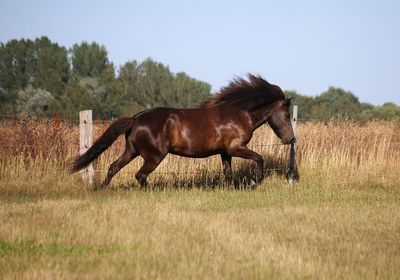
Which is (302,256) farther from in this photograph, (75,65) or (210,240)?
(75,65)

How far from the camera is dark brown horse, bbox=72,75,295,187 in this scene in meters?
10.0

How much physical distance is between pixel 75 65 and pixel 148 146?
60318mm

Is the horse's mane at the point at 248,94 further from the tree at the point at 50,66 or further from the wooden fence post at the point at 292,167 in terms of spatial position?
the tree at the point at 50,66

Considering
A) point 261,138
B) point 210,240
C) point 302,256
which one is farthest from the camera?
point 261,138

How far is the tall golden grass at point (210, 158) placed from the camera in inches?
476

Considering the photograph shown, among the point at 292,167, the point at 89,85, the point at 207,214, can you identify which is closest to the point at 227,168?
the point at 292,167

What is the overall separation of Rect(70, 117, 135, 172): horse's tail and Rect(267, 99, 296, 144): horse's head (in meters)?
3.30

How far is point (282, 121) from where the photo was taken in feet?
37.6

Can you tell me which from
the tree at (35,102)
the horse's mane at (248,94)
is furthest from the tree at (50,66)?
the horse's mane at (248,94)

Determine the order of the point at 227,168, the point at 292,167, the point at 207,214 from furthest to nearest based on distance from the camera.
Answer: the point at 292,167, the point at 227,168, the point at 207,214

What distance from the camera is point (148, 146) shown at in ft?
32.9

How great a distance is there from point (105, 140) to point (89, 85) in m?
52.1

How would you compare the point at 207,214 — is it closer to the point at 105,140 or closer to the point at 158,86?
the point at 105,140

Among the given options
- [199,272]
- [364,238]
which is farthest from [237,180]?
[199,272]
